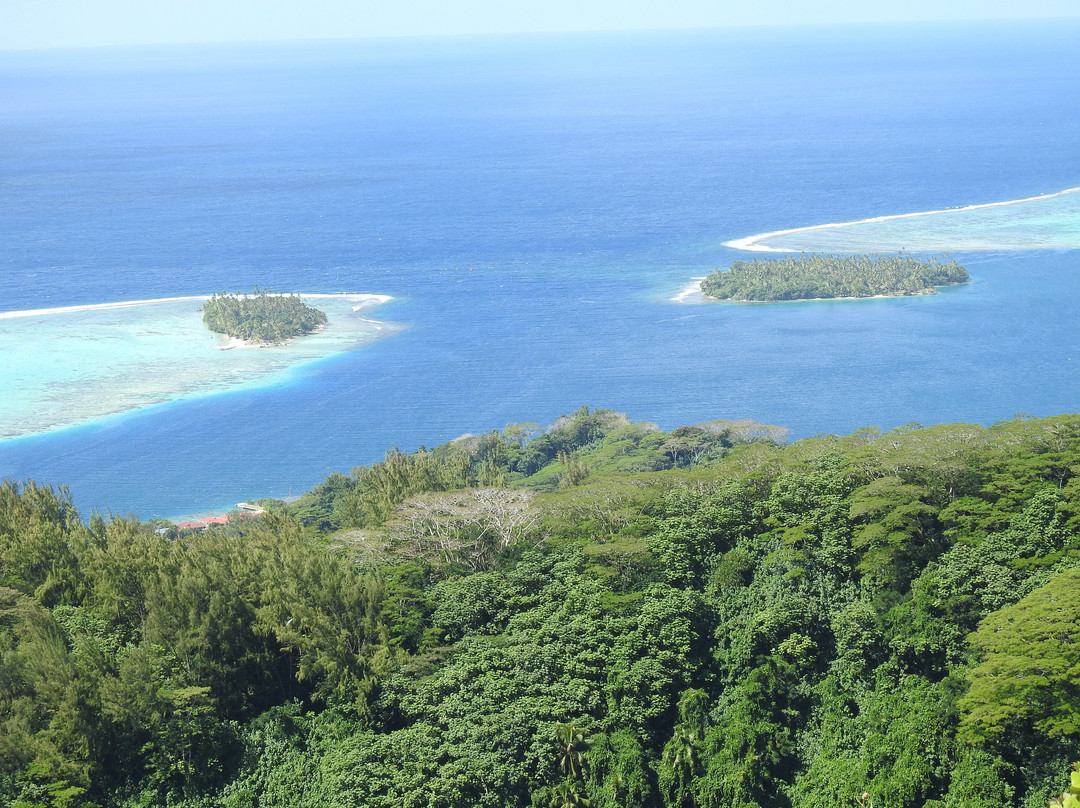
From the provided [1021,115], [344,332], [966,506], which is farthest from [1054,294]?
[1021,115]

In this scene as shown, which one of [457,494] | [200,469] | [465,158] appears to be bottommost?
[200,469]

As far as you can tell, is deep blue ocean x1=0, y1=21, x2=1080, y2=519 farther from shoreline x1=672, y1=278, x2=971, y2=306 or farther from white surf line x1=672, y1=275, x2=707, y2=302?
shoreline x1=672, y1=278, x2=971, y2=306

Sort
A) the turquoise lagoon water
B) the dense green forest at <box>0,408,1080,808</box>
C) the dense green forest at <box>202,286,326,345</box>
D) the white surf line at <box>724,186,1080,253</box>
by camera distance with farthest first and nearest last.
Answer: the white surf line at <box>724,186,1080,253</box> → the dense green forest at <box>202,286,326,345</box> → the turquoise lagoon water → the dense green forest at <box>0,408,1080,808</box>

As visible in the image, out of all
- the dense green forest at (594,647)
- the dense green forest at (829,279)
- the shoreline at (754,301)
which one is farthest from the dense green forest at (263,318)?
the dense green forest at (594,647)

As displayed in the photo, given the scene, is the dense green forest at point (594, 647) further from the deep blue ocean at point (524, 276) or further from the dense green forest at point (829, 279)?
the dense green forest at point (829, 279)

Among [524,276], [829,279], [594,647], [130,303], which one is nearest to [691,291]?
[829,279]

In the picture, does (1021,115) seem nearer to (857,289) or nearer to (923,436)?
(857,289)

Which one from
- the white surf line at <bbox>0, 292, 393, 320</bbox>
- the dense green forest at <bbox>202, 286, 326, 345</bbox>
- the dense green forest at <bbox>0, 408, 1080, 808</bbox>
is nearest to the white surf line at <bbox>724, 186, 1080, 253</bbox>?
the white surf line at <bbox>0, 292, 393, 320</bbox>
